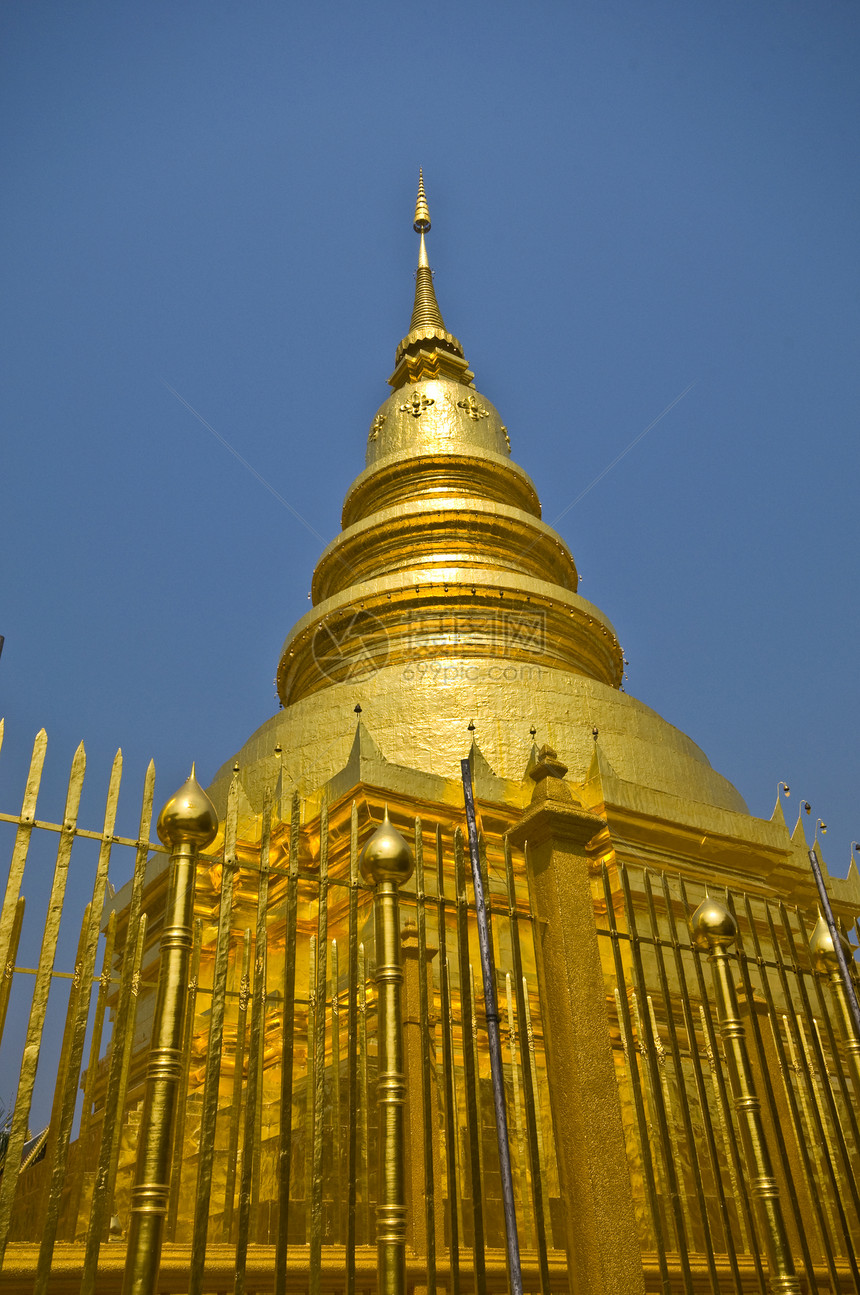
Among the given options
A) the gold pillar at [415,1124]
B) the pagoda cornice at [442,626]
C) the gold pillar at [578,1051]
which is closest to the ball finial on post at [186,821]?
the gold pillar at [415,1124]

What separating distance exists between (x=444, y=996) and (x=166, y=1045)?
1.23 m

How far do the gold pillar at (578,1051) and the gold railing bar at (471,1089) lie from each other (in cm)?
45

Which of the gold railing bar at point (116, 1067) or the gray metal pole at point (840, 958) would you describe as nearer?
the gold railing bar at point (116, 1067)

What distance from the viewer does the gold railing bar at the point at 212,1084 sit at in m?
3.35

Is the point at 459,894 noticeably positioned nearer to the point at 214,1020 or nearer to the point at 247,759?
the point at 214,1020

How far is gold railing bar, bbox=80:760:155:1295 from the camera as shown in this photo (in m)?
3.29

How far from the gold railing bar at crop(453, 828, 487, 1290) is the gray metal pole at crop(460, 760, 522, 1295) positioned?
0.23 feet

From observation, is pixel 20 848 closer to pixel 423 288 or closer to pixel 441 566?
pixel 441 566

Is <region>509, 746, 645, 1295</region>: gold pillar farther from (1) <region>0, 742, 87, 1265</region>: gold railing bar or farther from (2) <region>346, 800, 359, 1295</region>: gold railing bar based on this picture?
(1) <region>0, 742, 87, 1265</region>: gold railing bar

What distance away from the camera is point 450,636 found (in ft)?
45.4

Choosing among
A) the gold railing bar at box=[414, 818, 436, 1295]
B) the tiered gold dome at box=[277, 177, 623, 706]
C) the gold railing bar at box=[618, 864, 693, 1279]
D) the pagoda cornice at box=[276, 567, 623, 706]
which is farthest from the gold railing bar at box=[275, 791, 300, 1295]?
the pagoda cornice at box=[276, 567, 623, 706]

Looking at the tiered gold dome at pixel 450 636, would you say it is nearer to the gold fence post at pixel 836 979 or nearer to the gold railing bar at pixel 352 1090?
the gold fence post at pixel 836 979

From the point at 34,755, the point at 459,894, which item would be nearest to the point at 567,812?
the point at 459,894

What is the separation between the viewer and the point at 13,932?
3764mm
